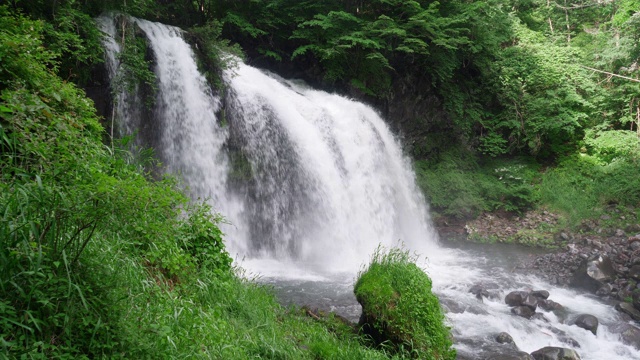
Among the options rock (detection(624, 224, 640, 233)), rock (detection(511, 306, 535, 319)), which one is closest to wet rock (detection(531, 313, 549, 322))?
rock (detection(511, 306, 535, 319))

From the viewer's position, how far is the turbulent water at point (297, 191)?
24.3 ft

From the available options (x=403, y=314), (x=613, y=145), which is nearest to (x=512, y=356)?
(x=403, y=314)

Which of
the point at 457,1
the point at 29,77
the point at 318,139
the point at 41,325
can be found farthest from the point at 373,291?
the point at 457,1

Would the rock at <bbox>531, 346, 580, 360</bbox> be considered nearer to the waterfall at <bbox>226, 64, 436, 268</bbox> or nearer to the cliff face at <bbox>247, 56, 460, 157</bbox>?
the waterfall at <bbox>226, 64, 436, 268</bbox>

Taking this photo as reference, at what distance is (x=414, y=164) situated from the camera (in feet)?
48.9

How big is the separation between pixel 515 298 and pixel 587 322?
1196 millimetres

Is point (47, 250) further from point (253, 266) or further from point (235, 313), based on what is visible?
point (253, 266)

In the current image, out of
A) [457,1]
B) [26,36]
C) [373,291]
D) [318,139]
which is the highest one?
[457,1]

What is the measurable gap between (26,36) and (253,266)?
5761 millimetres

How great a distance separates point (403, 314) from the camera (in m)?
5.12

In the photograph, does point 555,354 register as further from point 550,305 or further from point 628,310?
point 628,310

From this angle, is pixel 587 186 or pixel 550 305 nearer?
pixel 550 305

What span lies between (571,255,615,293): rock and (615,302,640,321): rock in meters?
0.87

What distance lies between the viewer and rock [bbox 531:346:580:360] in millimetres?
5862
